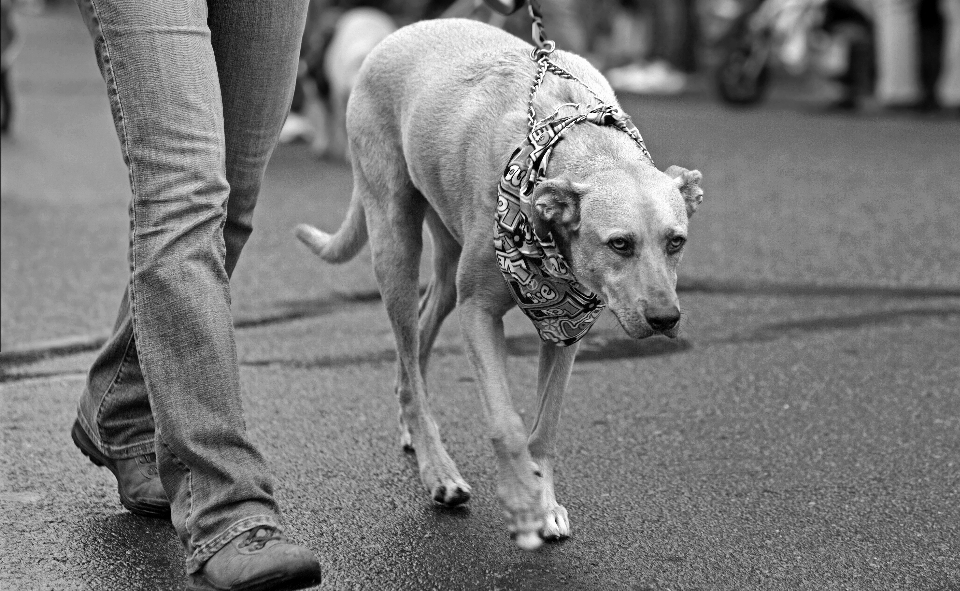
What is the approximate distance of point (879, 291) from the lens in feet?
19.7

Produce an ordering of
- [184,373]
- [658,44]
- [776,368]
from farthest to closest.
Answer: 1. [658,44]
2. [776,368]
3. [184,373]

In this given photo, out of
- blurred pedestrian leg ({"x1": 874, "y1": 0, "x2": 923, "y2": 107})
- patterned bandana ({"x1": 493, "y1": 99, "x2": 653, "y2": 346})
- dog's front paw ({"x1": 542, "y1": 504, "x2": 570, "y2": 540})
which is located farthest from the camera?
blurred pedestrian leg ({"x1": 874, "y1": 0, "x2": 923, "y2": 107})

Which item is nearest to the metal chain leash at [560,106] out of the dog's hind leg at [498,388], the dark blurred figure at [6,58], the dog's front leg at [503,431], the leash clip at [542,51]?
→ the leash clip at [542,51]

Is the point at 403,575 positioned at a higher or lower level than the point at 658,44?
higher

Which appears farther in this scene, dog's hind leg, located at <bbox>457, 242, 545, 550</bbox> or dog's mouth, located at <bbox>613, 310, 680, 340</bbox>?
dog's hind leg, located at <bbox>457, 242, 545, 550</bbox>

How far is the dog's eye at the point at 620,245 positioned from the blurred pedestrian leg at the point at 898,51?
35.1ft

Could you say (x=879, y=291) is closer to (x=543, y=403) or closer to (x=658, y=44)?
(x=543, y=403)

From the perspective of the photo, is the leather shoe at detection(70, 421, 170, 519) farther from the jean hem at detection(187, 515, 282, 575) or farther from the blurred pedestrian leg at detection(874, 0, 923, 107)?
the blurred pedestrian leg at detection(874, 0, 923, 107)

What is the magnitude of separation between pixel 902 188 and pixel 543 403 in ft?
19.6

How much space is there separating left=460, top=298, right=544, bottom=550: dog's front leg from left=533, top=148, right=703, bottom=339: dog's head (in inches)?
13.2

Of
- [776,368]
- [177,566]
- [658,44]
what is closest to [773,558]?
[177,566]

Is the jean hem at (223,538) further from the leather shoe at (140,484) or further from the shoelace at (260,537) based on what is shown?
the leather shoe at (140,484)

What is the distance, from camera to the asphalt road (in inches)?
A: 123

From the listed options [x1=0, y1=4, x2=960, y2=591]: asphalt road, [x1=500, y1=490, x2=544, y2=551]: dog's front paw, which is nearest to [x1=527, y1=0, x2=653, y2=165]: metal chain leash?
[x1=500, y1=490, x2=544, y2=551]: dog's front paw
